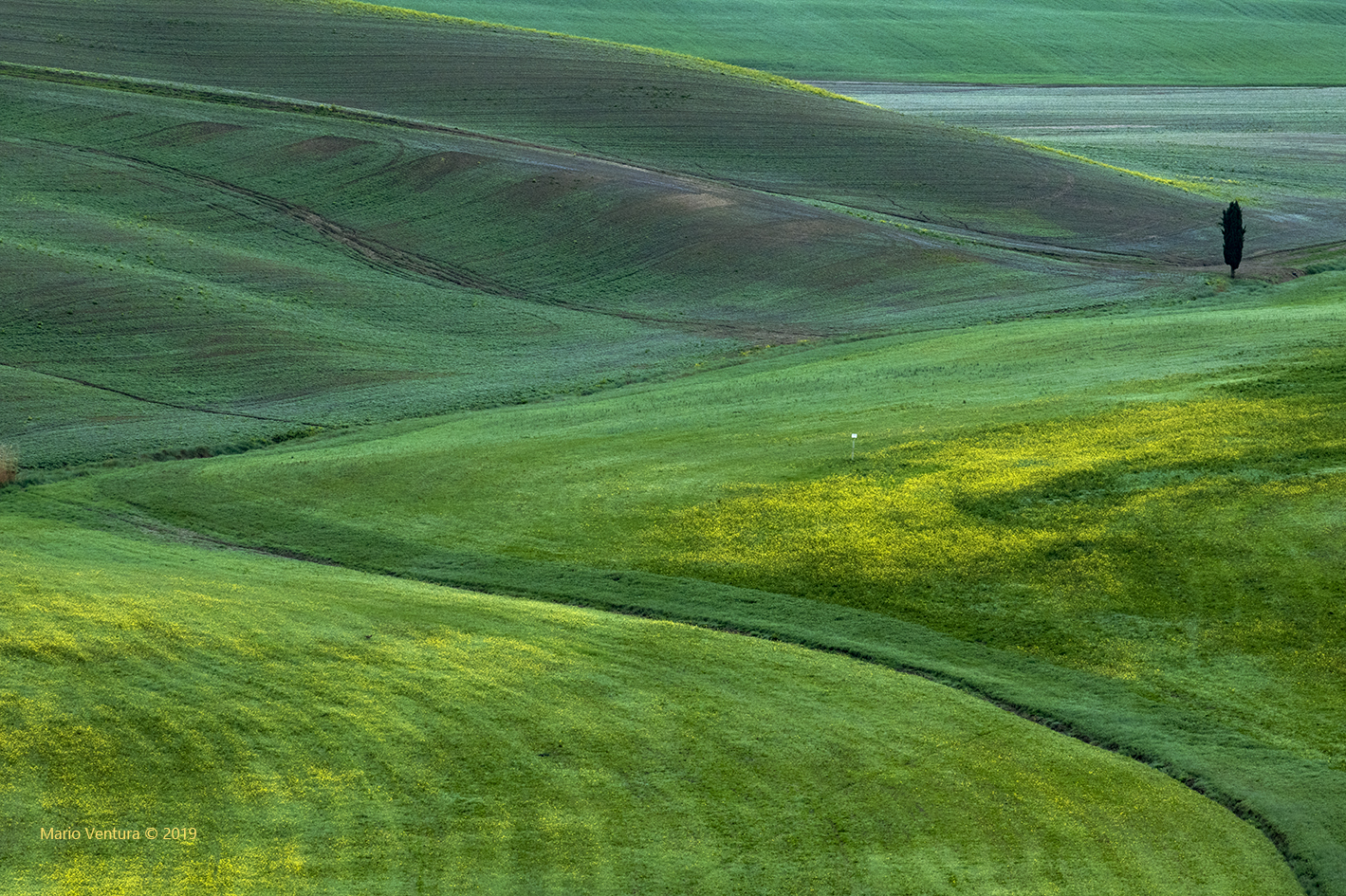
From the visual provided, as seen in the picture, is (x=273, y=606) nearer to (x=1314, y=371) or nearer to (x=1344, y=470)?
(x=1344, y=470)

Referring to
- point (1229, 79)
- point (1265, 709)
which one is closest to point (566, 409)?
point (1265, 709)

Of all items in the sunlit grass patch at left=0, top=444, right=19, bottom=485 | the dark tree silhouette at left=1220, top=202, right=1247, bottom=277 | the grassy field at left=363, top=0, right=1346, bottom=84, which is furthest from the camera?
the grassy field at left=363, top=0, right=1346, bottom=84

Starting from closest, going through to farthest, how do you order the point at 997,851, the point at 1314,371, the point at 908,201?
1. the point at 997,851
2. the point at 1314,371
3. the point at 908,201

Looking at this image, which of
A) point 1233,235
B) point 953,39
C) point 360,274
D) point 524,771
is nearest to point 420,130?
point 360,274

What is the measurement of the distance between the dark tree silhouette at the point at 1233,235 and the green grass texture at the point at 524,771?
39659 mm

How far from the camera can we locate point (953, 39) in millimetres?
128875

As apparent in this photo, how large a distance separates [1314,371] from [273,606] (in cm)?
2530

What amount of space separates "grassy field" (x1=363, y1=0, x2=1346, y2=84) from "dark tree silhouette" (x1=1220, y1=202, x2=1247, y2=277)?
2587 inches

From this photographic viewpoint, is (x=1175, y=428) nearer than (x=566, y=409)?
Yes

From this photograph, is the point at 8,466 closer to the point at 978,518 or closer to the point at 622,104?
the point at 978,518

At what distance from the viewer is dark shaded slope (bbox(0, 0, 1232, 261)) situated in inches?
2562

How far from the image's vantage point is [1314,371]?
3194 centimetres

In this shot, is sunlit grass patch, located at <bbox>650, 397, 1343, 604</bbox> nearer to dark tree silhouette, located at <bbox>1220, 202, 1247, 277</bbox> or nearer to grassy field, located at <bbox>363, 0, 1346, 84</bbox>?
dark tree silhouette, located at <bbox>1220, 202, 1247, 277</bbox>

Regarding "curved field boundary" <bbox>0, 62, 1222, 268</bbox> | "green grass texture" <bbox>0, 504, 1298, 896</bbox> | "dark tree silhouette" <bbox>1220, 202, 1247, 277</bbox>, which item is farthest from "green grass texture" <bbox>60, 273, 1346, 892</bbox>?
"curved field boundary" <bbox>0, 62, 1222, 268</bbox>
